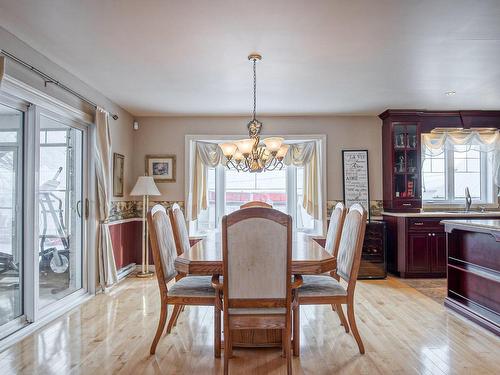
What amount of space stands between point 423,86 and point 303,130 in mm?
1914

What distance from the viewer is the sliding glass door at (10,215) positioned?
2.96 meters

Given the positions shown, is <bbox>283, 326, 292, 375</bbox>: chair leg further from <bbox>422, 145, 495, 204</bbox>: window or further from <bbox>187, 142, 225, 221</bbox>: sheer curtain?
<bbox>422, 145, 495, 204</bbox>: window

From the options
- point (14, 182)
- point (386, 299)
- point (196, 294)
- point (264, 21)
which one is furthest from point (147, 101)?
point (386, 299)

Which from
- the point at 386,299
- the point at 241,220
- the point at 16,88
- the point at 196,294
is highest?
the point at 16,88

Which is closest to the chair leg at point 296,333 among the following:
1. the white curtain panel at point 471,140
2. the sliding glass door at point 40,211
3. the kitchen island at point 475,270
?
the kitchen island at point 475,270

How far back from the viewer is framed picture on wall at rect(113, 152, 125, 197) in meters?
4.95

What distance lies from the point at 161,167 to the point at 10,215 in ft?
9.12

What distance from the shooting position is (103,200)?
14.2 feet

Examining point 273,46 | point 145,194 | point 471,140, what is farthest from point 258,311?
point 471,140

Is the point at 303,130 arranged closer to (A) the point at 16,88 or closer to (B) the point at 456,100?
(B) the point at 456,100

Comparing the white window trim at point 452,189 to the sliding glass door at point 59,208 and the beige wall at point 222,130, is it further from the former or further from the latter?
the sliding glass door at point 59,208

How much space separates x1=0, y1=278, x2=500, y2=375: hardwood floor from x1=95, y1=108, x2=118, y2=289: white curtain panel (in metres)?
0.58

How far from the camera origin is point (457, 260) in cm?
367

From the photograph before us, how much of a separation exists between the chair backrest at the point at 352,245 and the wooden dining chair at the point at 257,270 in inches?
27.9
